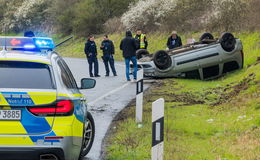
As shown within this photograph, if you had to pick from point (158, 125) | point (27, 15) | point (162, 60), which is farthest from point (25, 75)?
point (27, 15)

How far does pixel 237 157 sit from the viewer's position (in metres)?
7.15

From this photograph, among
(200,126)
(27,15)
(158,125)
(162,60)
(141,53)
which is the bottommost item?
(200,126)

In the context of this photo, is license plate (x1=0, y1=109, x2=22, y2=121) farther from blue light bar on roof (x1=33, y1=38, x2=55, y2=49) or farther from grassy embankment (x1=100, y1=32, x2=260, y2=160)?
grassy embankment (x1=100, y1=32, x2=260, y2=160)

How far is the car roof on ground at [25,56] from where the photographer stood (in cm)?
566

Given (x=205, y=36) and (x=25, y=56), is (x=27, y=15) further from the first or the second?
(x=25, y=56)

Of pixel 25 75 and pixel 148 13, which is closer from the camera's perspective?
pixel 25 75

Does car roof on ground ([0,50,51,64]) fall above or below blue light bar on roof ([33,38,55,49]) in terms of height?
below

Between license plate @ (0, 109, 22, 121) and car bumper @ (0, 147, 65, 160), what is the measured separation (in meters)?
0.30

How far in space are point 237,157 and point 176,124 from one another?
2861 millimetres

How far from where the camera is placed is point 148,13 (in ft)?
140

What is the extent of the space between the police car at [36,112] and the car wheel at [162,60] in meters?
12.7

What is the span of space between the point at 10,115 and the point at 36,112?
25 cm

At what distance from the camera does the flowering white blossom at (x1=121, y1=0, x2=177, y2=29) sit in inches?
1588

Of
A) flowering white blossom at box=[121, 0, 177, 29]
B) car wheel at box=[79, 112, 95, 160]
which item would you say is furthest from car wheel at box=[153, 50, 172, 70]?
flowering white blossom at box=[121, 0, 177, 29]
